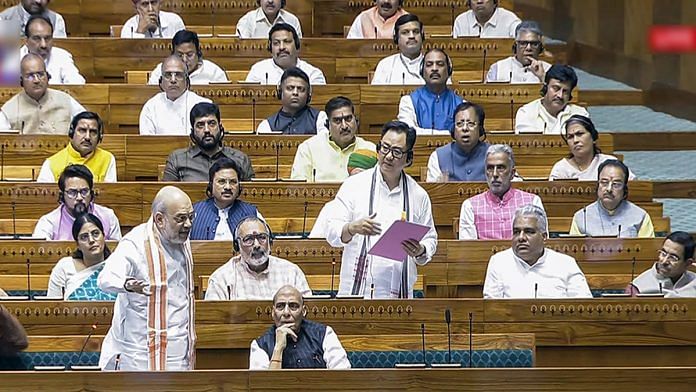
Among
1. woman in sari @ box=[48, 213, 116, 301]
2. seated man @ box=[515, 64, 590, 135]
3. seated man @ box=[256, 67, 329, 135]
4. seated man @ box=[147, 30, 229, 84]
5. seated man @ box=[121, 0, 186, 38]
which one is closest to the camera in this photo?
woman in sari @ box=[48, 213, 116, 301]

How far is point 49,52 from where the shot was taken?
26.9ft

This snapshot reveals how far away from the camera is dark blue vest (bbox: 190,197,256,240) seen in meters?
6.29

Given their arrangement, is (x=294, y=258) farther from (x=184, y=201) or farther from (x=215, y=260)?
(x=184, y=201)

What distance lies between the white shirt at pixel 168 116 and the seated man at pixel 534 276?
2.23 metres

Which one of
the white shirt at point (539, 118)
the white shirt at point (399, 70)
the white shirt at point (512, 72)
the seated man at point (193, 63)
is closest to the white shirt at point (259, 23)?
the seated man at point (193, 63)

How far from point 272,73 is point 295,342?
10.6 ft

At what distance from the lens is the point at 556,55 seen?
30.7 feet

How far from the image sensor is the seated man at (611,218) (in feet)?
21.3

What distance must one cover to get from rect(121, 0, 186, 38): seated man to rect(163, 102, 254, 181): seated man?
1.98m

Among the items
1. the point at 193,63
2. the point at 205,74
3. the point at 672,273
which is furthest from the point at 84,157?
the point at 672,273

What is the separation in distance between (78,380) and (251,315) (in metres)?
1.38

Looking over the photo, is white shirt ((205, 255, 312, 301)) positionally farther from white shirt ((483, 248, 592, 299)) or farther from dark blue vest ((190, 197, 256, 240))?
white shirt ((483, 248, 592, 299))

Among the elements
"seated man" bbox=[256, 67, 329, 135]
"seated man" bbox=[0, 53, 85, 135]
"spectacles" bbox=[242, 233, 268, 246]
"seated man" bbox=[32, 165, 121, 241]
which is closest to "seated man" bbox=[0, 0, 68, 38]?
"seated man" bbox=[0, 53, 85, 135]

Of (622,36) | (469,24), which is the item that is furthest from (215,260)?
(622,36)
